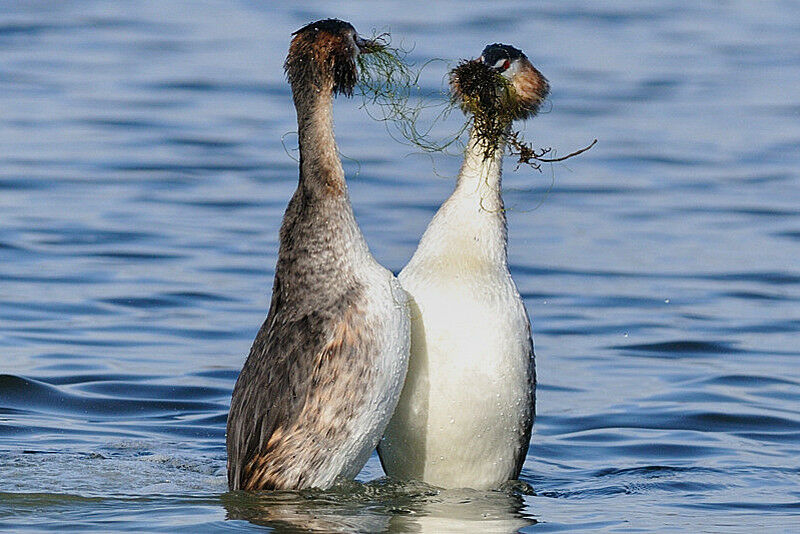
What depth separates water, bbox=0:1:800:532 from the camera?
762cm

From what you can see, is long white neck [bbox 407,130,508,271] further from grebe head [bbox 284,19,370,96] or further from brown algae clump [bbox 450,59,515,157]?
grebe head [bbox 284,19,370,96]

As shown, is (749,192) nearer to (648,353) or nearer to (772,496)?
(648,353)

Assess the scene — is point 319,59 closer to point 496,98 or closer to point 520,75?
point 496,98

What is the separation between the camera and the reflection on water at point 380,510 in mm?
6898

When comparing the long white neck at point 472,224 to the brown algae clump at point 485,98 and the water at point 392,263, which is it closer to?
the brown algae clump at point 485,98

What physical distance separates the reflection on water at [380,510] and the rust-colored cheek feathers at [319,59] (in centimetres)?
174

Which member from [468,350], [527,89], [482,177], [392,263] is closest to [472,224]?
[482,177]

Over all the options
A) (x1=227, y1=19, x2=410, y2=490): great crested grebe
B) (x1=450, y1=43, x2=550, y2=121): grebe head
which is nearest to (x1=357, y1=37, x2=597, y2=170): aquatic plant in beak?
(x1=450, y1=43, x2=550, y2=121): grebe head

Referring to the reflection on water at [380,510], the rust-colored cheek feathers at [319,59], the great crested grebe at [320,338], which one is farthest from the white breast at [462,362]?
the rust-colored cheek feathers at [319,59]

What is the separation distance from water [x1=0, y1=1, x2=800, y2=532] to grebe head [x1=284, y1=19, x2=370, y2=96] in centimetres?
176

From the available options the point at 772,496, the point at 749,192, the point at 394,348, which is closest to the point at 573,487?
the point at 772,496

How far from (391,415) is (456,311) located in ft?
1.79

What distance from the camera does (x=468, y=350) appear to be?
23.8 ft

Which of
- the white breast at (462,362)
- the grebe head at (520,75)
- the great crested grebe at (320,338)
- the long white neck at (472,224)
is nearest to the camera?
the great crested grebe at (320,338)
